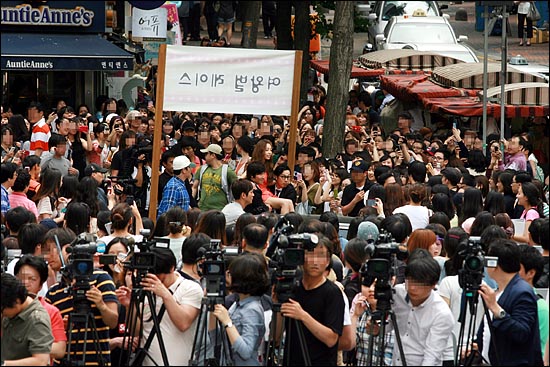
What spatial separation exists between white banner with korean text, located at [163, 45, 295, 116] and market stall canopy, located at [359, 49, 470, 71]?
480 inches

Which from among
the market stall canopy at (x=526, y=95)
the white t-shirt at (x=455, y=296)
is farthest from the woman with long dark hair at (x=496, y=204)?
the market stall canopy at (x=526, y=95)

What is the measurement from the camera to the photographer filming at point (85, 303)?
726 cm

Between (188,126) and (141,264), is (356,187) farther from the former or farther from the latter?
(141,264)

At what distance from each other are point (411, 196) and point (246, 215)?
2453 mm

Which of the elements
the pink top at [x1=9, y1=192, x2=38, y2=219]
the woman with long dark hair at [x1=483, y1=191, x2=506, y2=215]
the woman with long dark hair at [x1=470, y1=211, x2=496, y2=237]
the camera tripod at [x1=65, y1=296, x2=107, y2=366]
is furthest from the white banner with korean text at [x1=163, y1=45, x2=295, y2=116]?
the camera tripod at [x1=65, y1=296, x2=107, y2=366]

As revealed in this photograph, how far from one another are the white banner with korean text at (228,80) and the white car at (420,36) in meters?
16.4

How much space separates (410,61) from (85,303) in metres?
20.2

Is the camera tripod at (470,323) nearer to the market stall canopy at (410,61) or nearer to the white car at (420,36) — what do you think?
the market stall canopy at (410,61)

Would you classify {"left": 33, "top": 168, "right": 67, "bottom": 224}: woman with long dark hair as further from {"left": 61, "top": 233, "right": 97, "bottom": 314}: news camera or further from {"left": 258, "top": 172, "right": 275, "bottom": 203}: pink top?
{"left": 61, "top": 233, "right": 97, "bottom": 314}: news camera

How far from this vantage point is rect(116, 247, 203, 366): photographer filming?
24.9ft

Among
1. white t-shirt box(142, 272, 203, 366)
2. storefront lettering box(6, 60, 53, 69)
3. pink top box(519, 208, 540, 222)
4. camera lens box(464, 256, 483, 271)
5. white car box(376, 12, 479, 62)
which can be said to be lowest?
white car box(376, 12, 479, 62)

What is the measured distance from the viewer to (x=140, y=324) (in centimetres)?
765

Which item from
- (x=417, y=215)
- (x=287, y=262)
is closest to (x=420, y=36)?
(x=417, y=215)

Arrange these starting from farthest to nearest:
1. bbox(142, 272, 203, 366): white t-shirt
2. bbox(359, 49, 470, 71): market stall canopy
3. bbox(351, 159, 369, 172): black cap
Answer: bbox(359, 49, 470, 71): market stall canopy, bbox(351, 159, 369, 172): black cap, bbox(142, 272, 203, 366): white t-shirt
